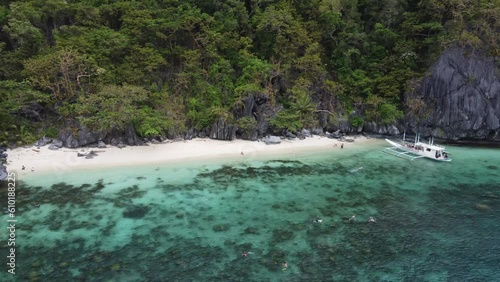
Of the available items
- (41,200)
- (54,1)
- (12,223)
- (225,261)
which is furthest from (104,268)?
(54,1)

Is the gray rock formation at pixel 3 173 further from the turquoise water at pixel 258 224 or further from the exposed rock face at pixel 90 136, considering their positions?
the exposed rock face at pixel 90 136

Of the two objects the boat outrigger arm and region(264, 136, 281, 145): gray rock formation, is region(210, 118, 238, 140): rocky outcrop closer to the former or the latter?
region(264, 136, 281, 145): gray rock formation

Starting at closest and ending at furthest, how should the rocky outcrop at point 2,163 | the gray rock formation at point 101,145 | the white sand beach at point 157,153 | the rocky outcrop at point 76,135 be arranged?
the rocky outcrop at point 2,163, the white sand beach at point 157,153, the rocky outcrop at point 76,135, the gray rock formation at point 101,145

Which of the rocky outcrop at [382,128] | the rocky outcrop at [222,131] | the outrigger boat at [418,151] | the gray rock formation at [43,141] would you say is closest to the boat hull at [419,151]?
the outrigger boat at [418,151]

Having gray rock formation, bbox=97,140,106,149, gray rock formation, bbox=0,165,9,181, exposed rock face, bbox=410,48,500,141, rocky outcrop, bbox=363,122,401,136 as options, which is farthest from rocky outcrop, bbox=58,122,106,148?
exposed rock face, bbox=410,48,500,141

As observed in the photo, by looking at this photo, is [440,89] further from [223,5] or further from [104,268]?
[104,268]

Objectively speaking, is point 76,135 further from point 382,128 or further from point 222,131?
point 382,128
